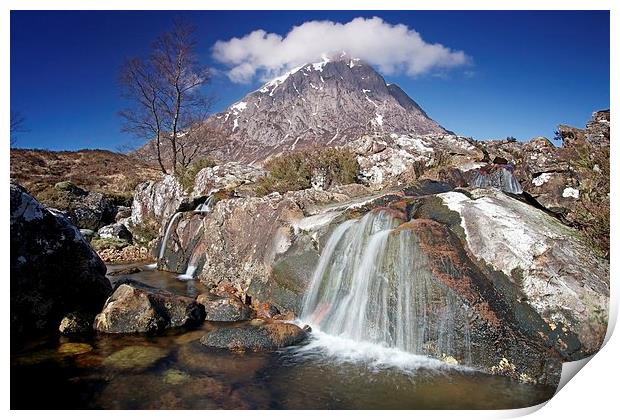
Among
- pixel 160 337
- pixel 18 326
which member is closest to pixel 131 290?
pixel 160 337

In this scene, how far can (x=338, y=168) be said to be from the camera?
16812 millimetres

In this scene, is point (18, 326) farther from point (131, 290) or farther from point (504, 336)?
point (504, 336)

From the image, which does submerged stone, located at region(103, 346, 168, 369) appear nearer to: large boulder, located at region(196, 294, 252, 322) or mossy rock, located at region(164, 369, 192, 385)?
mossy rock, located at region(164, 369, 192, 385)

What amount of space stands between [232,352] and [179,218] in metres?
9.25

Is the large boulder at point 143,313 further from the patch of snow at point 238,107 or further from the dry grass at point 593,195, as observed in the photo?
the patch of snow at point 238,107

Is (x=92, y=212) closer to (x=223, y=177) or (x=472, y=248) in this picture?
(x=223, y=177)

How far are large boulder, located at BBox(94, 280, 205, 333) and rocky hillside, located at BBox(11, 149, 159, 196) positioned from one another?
75.9 ft

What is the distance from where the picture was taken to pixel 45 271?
778cm

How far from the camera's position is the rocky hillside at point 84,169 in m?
31.2

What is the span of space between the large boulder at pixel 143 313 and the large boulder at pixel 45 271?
1.89 feet

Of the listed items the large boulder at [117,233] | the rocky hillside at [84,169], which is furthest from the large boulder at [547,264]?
the rocky hillside at [84,169]

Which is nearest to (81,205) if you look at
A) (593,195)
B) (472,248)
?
(472,248)

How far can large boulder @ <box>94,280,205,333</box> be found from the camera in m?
7.68

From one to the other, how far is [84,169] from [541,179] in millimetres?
37390
